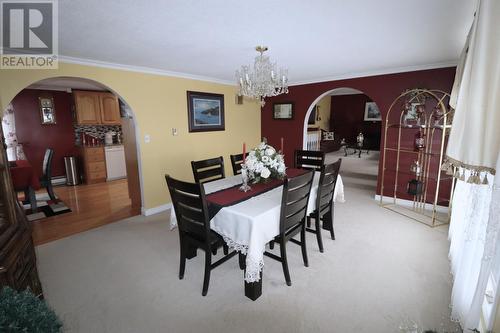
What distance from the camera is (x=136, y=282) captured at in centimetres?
223

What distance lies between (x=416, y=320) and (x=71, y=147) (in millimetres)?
7032

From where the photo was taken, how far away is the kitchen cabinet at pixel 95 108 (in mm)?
5501

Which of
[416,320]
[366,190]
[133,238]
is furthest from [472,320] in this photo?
[366,190]

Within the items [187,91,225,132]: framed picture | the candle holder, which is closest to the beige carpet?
the candle holder

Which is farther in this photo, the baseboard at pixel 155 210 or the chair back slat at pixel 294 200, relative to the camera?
the baseboard at pixel 155 210

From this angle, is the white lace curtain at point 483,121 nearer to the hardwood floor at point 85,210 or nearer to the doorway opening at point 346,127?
the hardwood floor at point 85,210

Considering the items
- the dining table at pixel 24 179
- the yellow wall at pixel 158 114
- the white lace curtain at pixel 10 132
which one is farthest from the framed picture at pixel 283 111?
the white lace curtain at pixel 10 132

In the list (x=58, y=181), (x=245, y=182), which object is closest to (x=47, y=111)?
(x=58, y=181)

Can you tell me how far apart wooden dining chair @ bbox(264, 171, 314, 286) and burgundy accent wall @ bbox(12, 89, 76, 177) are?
5948 mm

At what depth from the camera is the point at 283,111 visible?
5.30 meters

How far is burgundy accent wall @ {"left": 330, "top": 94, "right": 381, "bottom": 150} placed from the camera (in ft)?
31.1

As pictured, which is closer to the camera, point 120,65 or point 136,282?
point 136,282

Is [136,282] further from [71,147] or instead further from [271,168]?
[71,147]

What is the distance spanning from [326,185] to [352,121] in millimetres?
8316
